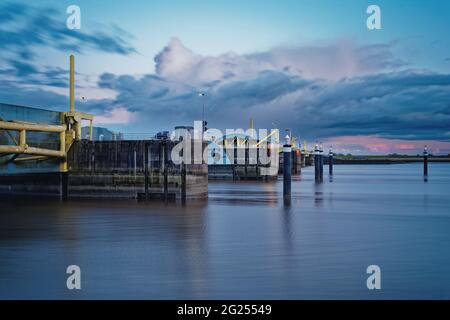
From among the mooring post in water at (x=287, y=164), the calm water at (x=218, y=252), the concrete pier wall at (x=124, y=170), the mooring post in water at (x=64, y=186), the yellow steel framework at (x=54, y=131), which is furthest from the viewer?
the mooring post in water at (x=64, y=186)

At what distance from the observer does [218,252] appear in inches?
631

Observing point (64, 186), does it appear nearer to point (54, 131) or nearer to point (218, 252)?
point (54, 131)

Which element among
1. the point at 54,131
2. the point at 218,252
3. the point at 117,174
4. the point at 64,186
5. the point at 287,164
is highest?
the point at 54,131

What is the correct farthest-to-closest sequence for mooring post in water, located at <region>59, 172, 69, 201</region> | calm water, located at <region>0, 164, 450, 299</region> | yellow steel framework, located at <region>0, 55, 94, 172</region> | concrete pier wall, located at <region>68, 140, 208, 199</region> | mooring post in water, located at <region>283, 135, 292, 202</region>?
mooring post in water, located at <region>59, 172, 69, 201</region> < mooring post in water, located at <region>283, 135, 292, 202</region> < concrete pier wall, located at <region>68, 140, 208, 199</region> < yellow steel framework, located at <region>0, 55, 94, 172</region> < calm water, located at <region>0, 164, 450, 299</region>

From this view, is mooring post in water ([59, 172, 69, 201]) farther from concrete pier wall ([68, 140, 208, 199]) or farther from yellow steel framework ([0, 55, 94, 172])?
yellow steel framework ([0, 55, 94, 172])

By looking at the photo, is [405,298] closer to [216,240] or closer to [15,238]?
[216,240]

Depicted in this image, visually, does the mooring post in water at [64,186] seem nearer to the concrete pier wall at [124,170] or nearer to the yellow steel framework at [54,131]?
the concrete pier wall at [124,170]

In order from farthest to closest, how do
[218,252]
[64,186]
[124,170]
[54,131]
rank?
[64,186], [54,131], [124,170], [218,252]

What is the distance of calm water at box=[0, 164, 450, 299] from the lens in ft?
37.8

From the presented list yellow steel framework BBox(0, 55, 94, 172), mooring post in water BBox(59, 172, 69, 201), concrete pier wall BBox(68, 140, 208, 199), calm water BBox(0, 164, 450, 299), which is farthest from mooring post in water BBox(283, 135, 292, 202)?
mooring post in water BBox(59, 172, 69, 201)

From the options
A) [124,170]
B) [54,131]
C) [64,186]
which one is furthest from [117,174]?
[54,131]

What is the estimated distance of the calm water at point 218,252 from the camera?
37.8 ft

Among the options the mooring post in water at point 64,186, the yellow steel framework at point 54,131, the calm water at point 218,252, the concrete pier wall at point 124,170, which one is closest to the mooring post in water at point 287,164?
the calm water at point 218,252

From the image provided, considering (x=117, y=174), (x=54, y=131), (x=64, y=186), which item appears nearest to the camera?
(x=117, y=174)
